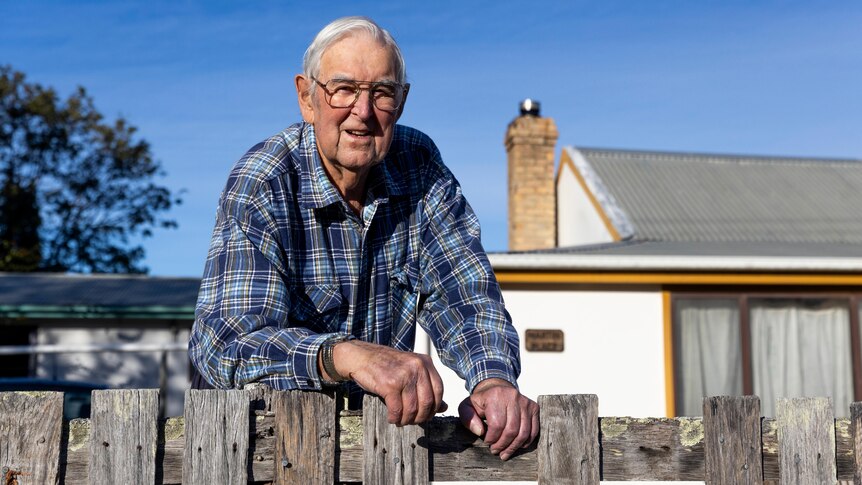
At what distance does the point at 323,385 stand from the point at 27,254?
90.1ft

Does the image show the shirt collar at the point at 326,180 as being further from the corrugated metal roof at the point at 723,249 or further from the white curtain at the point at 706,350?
the white curtain at the point at 706,350

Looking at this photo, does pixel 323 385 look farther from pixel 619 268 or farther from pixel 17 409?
pixel 619 268

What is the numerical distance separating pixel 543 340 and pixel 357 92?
754 cm

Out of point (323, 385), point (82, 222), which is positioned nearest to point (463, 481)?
point (323, 385)

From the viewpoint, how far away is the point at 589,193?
1431 cm

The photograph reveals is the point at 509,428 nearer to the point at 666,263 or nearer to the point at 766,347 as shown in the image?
the point at 666,263

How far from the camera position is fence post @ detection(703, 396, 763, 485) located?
2.33 metres

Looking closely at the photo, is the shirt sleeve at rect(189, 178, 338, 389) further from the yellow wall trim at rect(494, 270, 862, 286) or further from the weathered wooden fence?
the yellow wall trim at rect(494, 270, 862, 286)

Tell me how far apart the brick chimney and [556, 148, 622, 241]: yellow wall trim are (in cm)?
47

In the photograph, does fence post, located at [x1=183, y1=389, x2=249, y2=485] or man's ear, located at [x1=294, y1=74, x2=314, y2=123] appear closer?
fence post, located at [x1=183, y1=389, x2=249, y2=485]

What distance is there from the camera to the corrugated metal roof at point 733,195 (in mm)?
12250

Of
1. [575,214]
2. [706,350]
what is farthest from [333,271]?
[575,214]

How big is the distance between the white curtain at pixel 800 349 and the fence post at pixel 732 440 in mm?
8449

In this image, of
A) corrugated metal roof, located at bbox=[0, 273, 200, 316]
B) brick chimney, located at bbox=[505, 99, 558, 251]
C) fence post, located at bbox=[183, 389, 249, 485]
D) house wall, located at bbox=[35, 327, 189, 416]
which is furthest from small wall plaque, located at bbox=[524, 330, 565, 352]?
fence post, located at bbox=[183, 389, 249, 485]
